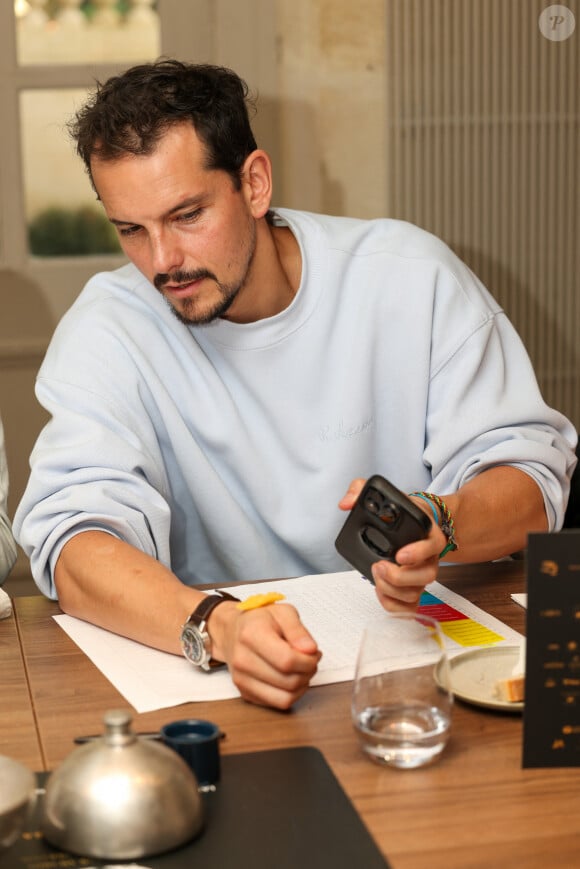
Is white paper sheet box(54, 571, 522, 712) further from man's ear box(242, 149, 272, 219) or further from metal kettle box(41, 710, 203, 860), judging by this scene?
man's ear box(242, 149, 272, 219)

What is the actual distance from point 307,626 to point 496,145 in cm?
219

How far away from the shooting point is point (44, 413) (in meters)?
3.30

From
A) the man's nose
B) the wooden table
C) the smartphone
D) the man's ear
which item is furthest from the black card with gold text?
the man's ear

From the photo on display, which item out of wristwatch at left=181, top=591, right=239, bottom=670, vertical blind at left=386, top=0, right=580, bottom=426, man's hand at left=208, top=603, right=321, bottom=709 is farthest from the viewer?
vertical blind at left=386, top=0, right=580, bottom=426

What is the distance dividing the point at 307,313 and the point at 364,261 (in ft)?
0.46

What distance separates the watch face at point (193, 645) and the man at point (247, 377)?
0.29 m

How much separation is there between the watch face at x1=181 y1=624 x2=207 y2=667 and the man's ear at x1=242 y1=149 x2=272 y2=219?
82 cm

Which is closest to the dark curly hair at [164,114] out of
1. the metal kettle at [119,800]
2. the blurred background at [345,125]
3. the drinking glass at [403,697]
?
the drinking glass at [403,697]

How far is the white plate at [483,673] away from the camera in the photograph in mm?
1143

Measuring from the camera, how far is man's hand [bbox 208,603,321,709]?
1138mm

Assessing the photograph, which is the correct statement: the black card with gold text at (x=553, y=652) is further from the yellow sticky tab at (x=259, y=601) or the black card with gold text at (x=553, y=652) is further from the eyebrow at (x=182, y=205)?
the eyebrow at (x=182, y=205)

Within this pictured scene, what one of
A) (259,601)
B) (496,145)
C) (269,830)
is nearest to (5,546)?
(259,601)

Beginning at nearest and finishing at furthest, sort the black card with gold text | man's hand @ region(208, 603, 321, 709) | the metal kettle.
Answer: the metal kettle
the black card with gold text
man's hand @ region(208, 603, 321, 709)

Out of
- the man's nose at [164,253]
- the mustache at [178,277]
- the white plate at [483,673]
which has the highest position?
the man's nose at [164,253]
